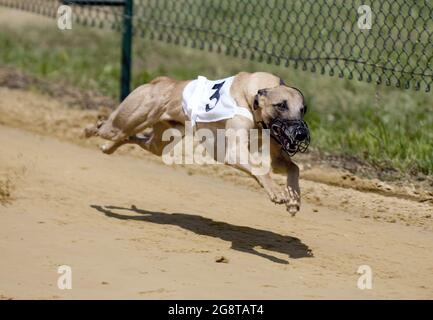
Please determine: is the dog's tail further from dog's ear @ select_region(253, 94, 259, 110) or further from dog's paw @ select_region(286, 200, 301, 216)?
dog's paw @ select_region(286, 200, 301, 216)

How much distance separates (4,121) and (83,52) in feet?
10.3

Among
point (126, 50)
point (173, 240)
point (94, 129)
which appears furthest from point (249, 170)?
point (126, 50)

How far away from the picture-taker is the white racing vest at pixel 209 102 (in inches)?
253

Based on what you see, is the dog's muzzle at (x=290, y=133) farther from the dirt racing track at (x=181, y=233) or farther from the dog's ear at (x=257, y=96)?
the dirt racing track at (x=181, y=233)

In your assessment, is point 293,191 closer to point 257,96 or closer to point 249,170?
point 249,170

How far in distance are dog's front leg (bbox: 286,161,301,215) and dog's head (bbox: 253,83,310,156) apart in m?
0.20

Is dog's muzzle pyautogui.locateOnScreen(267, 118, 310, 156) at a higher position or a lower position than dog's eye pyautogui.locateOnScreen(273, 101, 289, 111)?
Result: lower

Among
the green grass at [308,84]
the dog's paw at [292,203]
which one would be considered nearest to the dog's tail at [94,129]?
the dog's paw at [292,203]

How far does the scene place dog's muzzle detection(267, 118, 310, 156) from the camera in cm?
588

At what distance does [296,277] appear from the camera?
227 inches

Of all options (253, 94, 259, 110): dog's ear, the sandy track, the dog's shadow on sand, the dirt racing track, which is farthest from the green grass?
(253, 94, 259, 110): dog's ear

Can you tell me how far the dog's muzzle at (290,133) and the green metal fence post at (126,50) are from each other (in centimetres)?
441

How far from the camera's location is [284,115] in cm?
611

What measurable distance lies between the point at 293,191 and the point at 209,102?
94 cm
